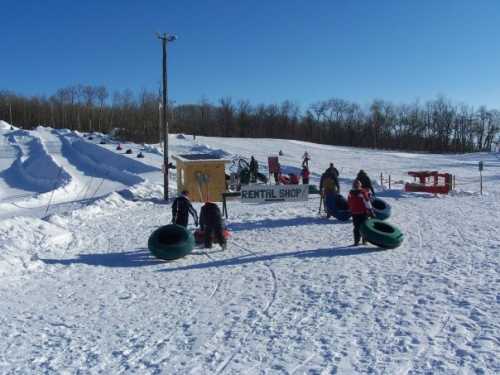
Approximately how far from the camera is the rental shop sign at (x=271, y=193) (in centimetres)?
1530

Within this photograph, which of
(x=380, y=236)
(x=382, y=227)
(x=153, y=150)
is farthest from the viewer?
(x=153, y=150)

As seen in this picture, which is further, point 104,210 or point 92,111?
point 92,111

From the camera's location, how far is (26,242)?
38.5ft

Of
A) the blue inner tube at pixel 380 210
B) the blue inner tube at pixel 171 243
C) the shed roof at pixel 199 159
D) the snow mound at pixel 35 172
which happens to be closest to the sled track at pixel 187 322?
the blue inner tube at pixel 171 243

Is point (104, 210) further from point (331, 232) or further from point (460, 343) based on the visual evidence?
point (460, 343)

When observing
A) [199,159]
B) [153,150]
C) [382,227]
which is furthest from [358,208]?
[153,150]

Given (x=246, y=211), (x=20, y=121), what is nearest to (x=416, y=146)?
(x=20, y=121)

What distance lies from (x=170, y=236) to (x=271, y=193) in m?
5.20

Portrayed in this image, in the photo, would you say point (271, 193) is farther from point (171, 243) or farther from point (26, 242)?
point (26, 242)

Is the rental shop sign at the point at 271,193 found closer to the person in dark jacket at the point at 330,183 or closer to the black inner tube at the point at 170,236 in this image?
the person in dark jacket at the point at 330,183

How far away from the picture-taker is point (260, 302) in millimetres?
7652

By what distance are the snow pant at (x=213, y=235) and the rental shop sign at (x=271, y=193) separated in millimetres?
3757

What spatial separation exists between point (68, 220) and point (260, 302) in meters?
9.71

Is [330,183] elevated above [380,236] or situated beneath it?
elevated above
